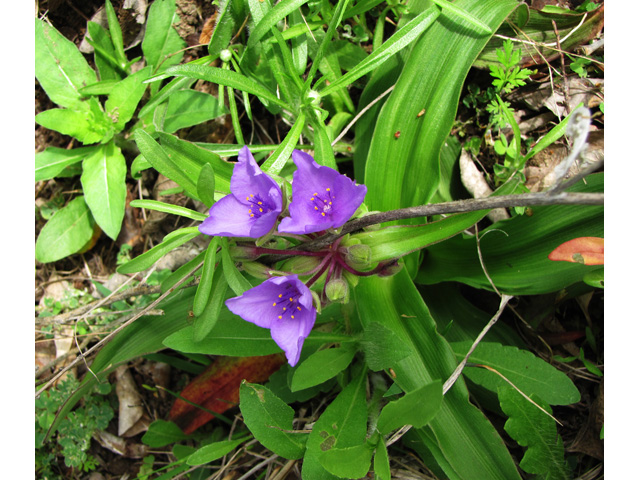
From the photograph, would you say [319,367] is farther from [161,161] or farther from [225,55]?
[225,55]

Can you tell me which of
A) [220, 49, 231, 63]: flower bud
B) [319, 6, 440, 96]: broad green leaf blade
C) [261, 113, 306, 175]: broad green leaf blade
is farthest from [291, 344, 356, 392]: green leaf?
[220, 49, 231, 63]: flower bud

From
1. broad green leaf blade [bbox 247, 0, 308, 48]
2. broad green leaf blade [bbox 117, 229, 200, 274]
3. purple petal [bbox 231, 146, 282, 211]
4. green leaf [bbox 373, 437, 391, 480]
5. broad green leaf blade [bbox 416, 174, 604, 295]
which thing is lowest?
green leaf [bbox 373, 437, 391, 480]

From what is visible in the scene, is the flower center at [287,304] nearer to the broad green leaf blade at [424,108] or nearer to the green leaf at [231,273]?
the green leaf at [231,273]

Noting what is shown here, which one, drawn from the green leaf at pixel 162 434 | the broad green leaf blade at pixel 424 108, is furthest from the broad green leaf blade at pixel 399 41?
the green leaf at pixel 162 434

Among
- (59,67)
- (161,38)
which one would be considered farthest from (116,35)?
(59,67)

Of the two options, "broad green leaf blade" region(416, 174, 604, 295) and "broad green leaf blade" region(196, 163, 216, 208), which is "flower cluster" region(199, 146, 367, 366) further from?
"broad green leaf blade" region(416, 174, 604, 295)

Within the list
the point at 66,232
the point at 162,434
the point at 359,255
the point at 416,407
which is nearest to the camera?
the point at 416,407

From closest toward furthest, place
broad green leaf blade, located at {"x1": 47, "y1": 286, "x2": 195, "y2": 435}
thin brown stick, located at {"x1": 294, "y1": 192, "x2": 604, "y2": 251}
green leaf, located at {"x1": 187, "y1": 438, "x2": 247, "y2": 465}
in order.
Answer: thin brown stick, located at {"x1": 294, "y1": 192, "x2": 604, "y2": 251}
green leaf, located at {"x1": 187, "y1": 438, "x2": 247, "y2": 465}
broad green leaf blade, located at {"x1": 47, "y1": 286, "x2": 195, "y2": 435}
